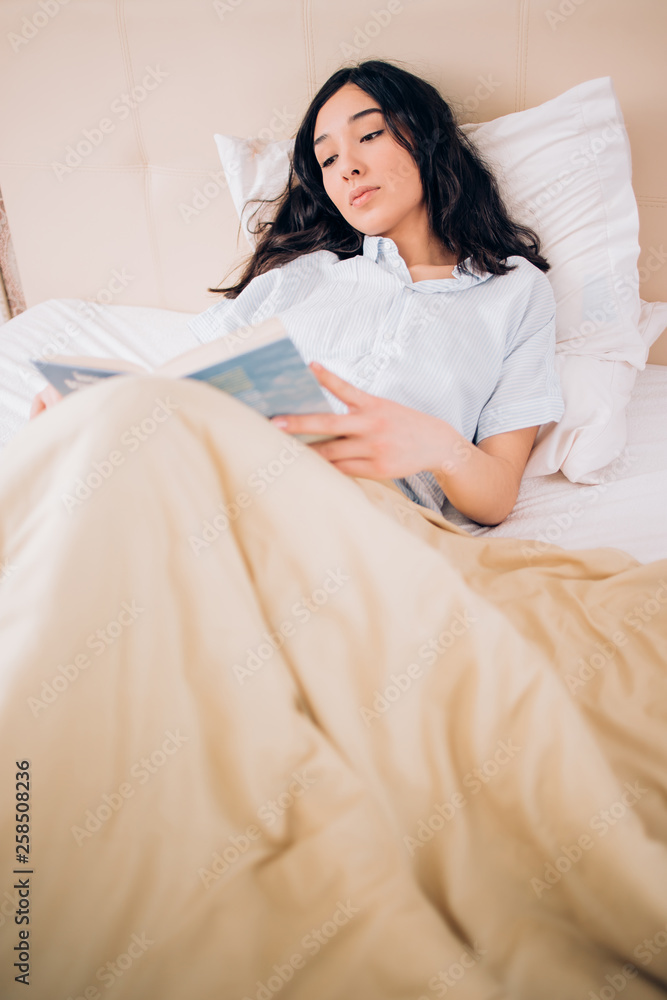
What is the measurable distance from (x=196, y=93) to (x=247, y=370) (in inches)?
44.7

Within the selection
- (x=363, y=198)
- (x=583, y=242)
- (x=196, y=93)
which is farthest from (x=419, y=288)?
(x=196, y=93)

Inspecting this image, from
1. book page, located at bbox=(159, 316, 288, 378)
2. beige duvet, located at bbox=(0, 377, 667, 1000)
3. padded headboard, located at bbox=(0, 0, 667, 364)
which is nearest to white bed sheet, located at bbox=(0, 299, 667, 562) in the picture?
padded headboard, located at bbox=(0, 0, 667, 364)

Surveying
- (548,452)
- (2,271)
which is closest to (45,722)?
(548,452)

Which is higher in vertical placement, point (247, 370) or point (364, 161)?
point (364, 161)

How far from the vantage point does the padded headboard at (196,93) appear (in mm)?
1108

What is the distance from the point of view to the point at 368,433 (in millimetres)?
724

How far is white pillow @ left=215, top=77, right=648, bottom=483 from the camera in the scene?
41.4 inches

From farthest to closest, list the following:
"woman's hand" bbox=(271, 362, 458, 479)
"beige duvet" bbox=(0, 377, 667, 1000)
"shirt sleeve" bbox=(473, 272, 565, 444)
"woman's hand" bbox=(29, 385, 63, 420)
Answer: "shirt sleeve" bbox=(473, 272, 565, 444)
"woman's hand" bbox=(29, 385, 63, 420)
"woman's hand" bbox=(271, 362, 458, 479)
"beige duvet" bbox=(0, 377, 667, 1000)

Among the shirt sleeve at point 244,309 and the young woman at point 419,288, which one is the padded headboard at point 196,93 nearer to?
the young woman at point 419,288

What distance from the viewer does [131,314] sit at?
1616 millimetres

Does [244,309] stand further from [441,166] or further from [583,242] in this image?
[583,242]

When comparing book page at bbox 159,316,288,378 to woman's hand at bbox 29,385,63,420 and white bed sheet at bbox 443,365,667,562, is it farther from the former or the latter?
white bed sheet at bbox 443,365,667,562

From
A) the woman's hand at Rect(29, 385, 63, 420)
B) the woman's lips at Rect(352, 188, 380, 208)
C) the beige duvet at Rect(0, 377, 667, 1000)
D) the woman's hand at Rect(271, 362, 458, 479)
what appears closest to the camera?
the beige duvet at Rect(0, 377, 667, 1000)

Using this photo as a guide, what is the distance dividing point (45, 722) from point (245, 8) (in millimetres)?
1419
